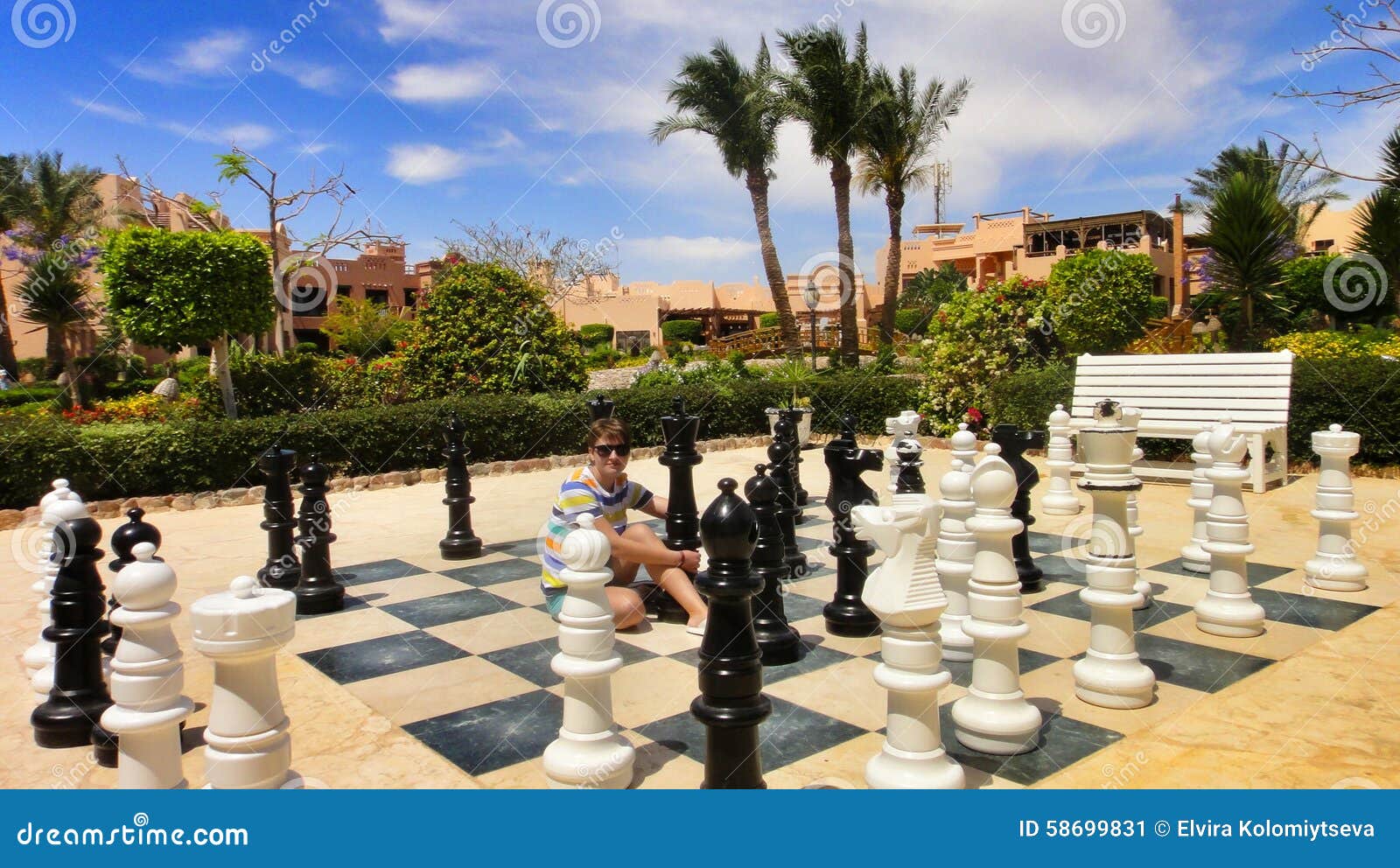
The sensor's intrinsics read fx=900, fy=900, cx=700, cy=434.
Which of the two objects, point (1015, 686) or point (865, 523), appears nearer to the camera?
point (865, 523)

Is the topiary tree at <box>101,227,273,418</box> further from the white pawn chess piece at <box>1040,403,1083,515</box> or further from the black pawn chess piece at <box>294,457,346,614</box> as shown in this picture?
the white pawn chess piece at <box>1040,403,1083,515</box>

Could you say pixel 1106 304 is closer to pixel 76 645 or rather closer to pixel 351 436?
pixel 351 436

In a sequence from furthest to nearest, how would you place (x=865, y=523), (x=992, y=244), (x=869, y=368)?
(x=992, y=244), (x=869, y=368), (x=865, y=523)

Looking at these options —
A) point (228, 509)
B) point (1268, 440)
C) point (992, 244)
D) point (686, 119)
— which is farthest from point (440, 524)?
point (992, 244)

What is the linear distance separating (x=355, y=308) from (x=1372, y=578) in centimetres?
2949

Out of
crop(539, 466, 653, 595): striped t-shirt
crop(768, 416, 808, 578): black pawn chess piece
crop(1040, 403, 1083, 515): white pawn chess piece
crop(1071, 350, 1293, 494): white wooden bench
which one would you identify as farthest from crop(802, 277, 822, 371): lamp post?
crop(539, 466, 653, 595): striped t-shirt

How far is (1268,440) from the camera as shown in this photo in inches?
290

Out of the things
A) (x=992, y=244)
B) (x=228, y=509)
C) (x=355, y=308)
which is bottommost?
(x=228, y=509)

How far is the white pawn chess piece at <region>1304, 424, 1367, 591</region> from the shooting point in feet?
13.7

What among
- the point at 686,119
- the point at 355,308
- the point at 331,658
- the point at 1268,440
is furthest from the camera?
the point at 355,308

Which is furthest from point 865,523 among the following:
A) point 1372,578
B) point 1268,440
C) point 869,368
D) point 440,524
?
point 869,368

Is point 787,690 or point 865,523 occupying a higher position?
point 865,523

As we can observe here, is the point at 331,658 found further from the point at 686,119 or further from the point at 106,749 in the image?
the point at 686,119

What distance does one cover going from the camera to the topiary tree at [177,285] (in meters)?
9.62
